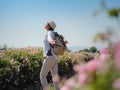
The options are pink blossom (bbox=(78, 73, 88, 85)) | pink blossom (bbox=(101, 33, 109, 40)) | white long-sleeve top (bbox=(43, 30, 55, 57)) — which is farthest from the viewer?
white long-sleeve top (bbox=(43, 30, 55, 57))

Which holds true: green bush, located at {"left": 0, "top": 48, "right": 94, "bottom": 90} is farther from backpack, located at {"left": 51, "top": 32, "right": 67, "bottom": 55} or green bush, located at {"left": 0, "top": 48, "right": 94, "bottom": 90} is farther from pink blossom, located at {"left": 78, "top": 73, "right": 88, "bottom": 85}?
pink blossom, located at {"left": 78, "top": 73, "right": 88, "bottom": 85}

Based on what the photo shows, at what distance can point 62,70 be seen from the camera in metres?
17.7

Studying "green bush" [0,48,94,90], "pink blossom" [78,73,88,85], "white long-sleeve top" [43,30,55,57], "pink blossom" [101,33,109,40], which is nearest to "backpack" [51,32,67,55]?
"white long-sleeve top" [43,30,55,57]

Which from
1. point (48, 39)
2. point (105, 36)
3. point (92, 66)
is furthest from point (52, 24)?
point (92, 66)

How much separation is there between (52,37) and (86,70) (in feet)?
22.3

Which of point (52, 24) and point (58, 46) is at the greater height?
point (52, 24)

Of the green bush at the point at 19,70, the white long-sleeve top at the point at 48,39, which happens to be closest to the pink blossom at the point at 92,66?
the white long-sleeve top at the point at 48,39

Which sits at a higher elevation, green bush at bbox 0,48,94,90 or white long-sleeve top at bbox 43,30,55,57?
white long-sleeve top at bbox 43,30,55,57

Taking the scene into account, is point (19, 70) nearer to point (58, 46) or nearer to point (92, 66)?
point (58, 46)

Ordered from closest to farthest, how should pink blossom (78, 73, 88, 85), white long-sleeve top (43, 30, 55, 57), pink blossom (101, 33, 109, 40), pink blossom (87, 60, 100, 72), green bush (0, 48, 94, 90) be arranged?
pink blossom (78, 73, 88, 85) → pink blossom (87, 60, 100, 72) → pink blossom (101, 33, 109, 40) → white long-sleeve top (43, 30, 55, 57) → green bush (0, 48, 94, 90)

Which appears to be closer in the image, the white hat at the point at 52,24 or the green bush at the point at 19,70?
the white hat at the point at 52,24

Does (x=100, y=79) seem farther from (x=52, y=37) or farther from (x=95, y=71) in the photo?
(x=52, y=37)

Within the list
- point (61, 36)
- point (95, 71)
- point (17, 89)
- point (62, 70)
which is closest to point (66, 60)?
point (62, 70)

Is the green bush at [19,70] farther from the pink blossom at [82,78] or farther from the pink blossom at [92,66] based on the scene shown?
the pink blossom at [82,78]
